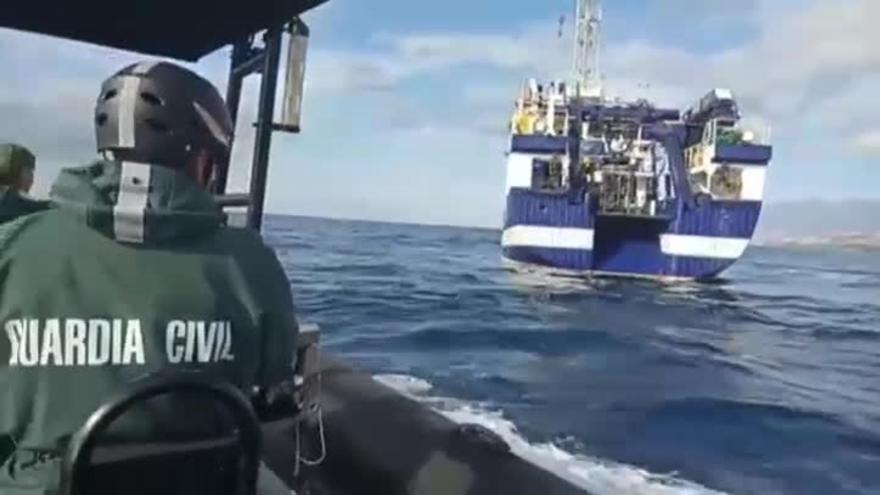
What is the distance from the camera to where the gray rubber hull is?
12.6 ft

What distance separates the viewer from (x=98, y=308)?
1.67 meters

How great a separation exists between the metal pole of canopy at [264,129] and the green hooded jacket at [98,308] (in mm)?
2280

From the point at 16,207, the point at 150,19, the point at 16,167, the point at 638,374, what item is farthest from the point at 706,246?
the point at 16,207

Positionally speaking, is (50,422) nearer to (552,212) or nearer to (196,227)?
(196,227)

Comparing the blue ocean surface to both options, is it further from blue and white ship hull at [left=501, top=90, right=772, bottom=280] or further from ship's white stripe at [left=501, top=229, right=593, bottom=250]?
blue and white ship hull at [left=501, top=90, right=772, bottom=280]

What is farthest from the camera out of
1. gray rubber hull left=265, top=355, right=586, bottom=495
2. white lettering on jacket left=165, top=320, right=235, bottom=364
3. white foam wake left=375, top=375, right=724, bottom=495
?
white foam wake left=375, top=375, right=724, bottom=495

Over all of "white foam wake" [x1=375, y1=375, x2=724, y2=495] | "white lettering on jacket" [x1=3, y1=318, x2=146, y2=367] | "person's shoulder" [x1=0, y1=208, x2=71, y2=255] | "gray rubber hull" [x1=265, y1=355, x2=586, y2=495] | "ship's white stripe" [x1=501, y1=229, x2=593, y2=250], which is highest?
"ship's white stripe" [x1=501, y1=229, x2=593, y2=250]

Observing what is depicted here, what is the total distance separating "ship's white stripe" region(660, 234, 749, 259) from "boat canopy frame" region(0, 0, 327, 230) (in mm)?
31631

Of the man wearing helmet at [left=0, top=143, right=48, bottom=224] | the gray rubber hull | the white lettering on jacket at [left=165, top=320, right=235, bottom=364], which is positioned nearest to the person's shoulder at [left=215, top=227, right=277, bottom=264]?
the white lettering on jacket at [left=165, top=320, right=235, bottom=364]

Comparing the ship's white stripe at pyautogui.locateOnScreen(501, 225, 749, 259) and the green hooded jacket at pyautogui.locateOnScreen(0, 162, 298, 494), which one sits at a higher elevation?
the ship's white stripe at pyautogui.locateOnScreen(501, 225, 749, 259)

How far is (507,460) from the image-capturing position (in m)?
4.06

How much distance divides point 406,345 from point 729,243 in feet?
76.2

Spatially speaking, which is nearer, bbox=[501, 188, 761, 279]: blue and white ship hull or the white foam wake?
the white foam wake

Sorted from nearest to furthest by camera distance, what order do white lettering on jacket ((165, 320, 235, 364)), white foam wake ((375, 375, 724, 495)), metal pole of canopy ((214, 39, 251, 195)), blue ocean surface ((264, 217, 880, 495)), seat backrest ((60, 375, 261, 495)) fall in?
1. seat backrest ((60, 375, 261, 495))
2. white lettering on jacket ((165, 320, 235, 364))
3. metal pole of canopy ((214, 39, 251, 195))
4. white foam wake ((375, 375, 724, 495))
5. blue ocean surface ((264, 217, 880, 495))
